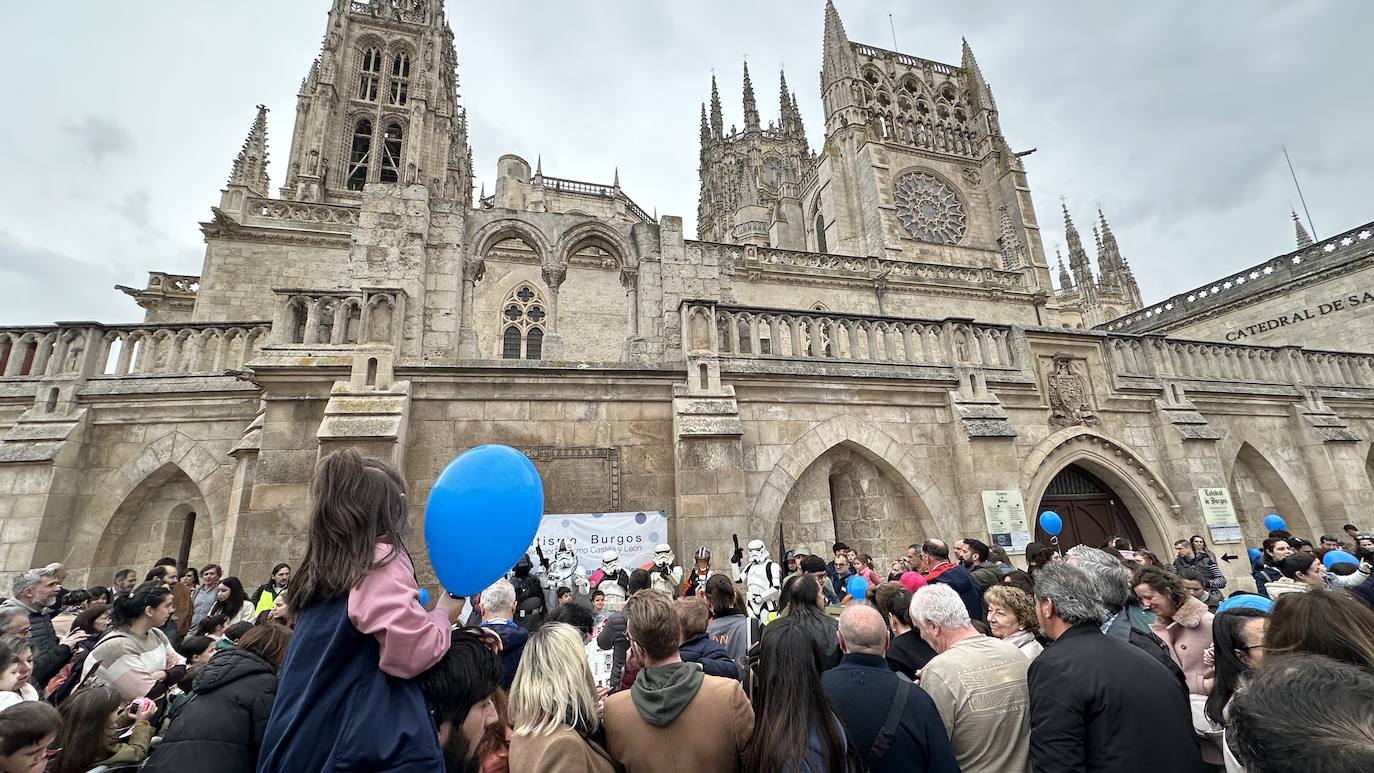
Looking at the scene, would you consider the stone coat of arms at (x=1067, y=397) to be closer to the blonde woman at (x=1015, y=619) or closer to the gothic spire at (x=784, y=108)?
the blonde woman at (x=1015, y=619)

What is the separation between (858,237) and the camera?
94.5 feet

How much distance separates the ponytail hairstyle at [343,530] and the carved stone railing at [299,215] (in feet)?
71.4

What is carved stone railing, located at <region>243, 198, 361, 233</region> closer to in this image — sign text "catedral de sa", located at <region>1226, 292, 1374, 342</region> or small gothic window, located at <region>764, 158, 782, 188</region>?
sign text "catedral de sa", located at <region>1226, 292, 1374, 342</region>

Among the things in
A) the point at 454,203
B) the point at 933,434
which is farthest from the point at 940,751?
the point at 454,203

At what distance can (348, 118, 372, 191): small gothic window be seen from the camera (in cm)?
3012

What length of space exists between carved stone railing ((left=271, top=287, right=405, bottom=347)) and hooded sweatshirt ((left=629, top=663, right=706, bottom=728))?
301 inches

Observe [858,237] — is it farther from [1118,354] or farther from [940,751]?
[940,751]

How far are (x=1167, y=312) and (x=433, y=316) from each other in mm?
28834

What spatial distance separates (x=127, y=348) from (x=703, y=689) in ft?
38.9

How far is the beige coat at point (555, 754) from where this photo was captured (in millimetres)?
2031

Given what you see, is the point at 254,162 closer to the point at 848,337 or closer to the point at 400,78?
the point at 400,78

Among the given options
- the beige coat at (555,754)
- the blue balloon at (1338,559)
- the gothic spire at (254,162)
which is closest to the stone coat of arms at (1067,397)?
the blue balloon at (1338,559)

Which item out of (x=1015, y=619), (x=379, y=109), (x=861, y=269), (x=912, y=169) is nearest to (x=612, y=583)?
(x=1015, y=619)

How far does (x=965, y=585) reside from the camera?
458 cm
